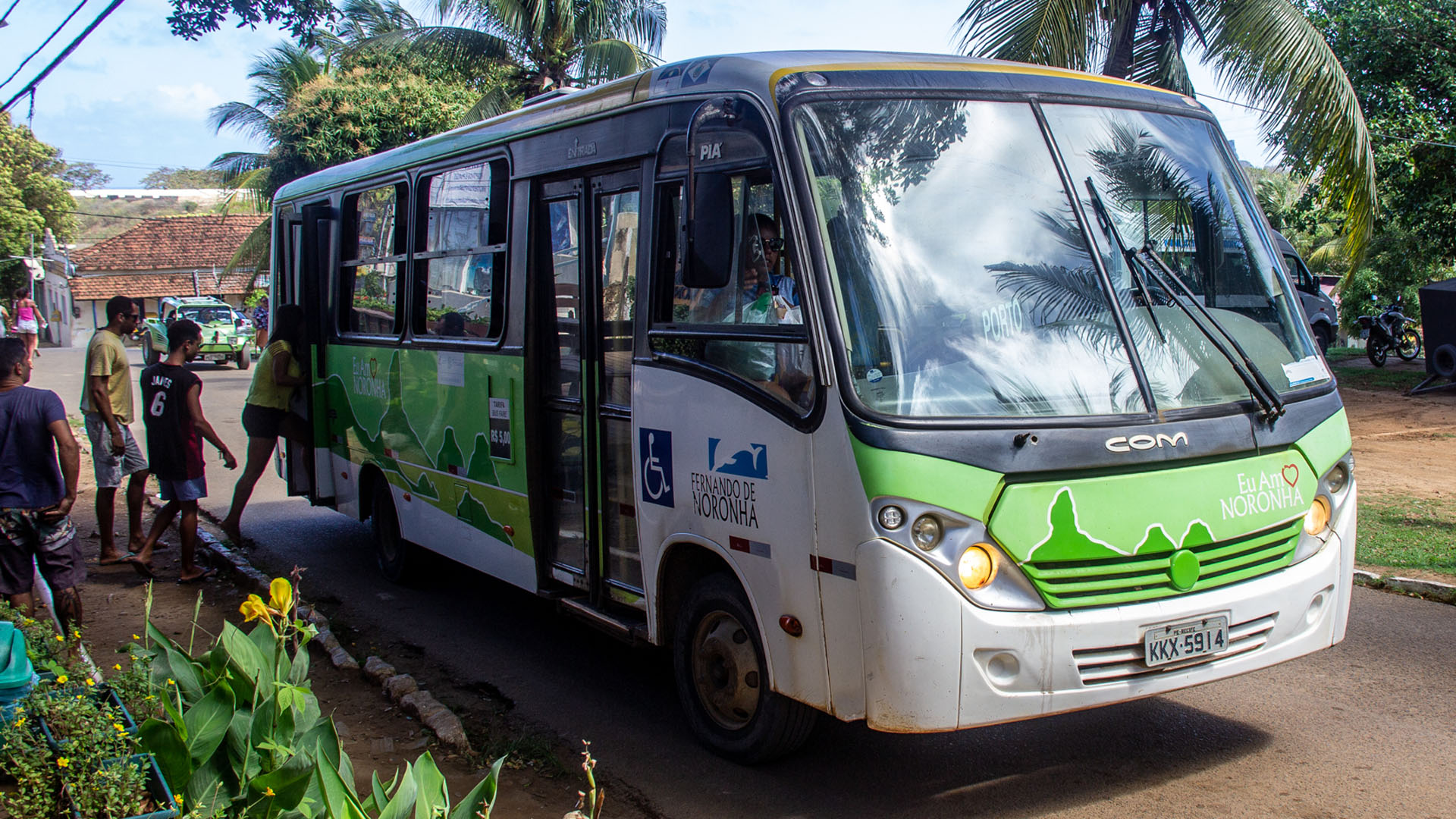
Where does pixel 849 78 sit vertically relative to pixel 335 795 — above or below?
above

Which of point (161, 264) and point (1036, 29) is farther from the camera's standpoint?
point (161, 264)

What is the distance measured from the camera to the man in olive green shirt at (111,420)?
8289mm

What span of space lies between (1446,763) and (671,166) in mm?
3879

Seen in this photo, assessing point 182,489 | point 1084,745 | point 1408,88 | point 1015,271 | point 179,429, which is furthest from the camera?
point 1408,88

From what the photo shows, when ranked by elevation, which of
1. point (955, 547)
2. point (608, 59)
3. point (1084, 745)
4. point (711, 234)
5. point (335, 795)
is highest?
point (608, 59)

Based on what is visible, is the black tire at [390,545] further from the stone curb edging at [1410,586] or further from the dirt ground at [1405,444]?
the dirt ground at [1405,444]

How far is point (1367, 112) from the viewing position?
17500 millimetres

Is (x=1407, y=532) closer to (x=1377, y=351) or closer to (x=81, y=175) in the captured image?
(x=1377, y=351)

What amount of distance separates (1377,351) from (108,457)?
2144cm

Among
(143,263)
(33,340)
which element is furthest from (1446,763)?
(143,263)

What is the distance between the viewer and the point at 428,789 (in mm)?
3312

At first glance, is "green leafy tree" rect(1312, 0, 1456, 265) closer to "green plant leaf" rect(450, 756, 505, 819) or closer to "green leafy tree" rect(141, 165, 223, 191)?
"green plant leaf" rect(450, 756, 505, 819)

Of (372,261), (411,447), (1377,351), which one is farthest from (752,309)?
(1377,351)

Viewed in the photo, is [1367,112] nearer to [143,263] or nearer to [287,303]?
[287,303]
